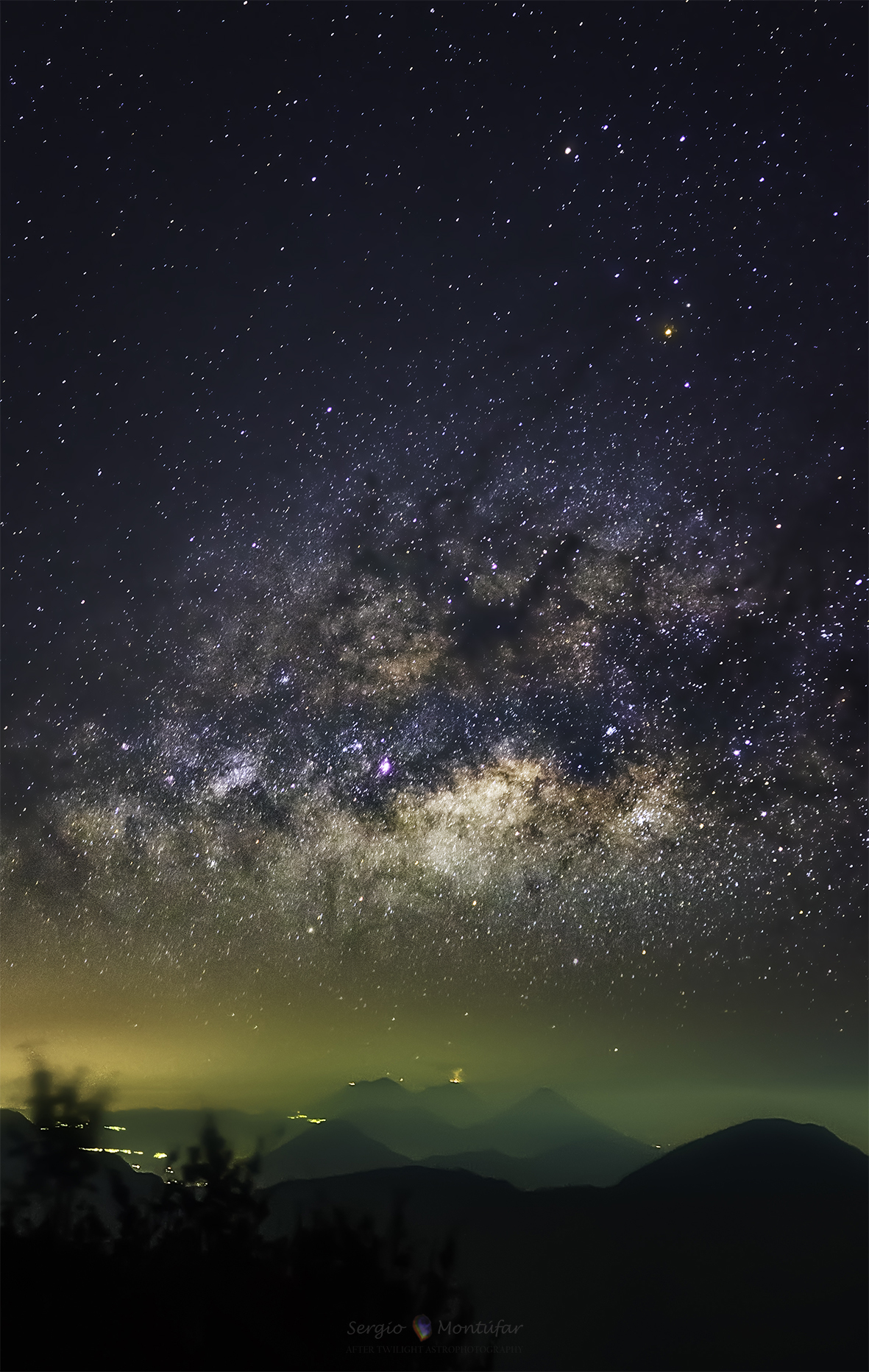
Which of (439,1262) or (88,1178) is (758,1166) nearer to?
(439,1262)

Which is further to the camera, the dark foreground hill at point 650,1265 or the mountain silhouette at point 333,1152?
the mountain silhouette at point 333,1152

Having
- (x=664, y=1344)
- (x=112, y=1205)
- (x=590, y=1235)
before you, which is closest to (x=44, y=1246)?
(x=112, y=1205)

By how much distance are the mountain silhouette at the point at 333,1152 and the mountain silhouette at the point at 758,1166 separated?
54698 millimetres

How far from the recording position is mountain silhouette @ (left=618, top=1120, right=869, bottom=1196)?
91.6 metres

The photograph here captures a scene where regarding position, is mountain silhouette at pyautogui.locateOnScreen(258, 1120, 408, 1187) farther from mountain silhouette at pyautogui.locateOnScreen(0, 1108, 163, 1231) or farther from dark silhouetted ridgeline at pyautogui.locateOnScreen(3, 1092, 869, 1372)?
mountain silhouette at pyautogui.locateOnScreen(0, 1108, 163, 1231)

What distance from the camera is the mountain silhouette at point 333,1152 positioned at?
448 ft

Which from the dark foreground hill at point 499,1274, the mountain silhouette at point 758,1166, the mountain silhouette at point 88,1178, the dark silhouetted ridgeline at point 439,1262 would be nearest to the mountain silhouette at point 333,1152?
the dark silhouetted ridgeline at point 439,1262

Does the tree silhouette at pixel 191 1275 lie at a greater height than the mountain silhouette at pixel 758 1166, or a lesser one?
greater

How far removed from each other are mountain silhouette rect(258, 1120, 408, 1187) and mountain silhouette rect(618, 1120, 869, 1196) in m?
54.7

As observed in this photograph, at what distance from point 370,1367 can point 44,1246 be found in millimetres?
7897

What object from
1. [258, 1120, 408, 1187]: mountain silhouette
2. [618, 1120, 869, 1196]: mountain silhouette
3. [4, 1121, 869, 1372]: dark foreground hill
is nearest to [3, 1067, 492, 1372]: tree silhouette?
[4, 1121, 869, 1372]: dark foreground hill

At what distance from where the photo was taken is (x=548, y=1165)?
132125mm

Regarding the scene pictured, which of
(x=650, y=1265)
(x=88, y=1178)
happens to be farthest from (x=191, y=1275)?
(x=650, y=1265)

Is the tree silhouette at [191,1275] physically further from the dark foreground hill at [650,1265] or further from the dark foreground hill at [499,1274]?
the dark foreground hill at [650,1265]
